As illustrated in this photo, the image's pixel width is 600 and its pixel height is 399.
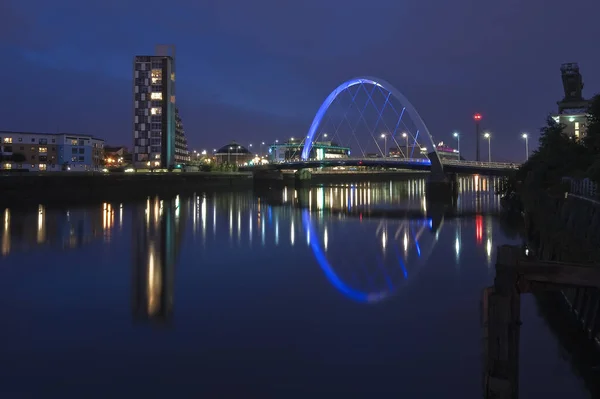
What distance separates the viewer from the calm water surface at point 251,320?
28.1ft

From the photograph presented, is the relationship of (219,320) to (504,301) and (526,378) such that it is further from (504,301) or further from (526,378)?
(504,301)

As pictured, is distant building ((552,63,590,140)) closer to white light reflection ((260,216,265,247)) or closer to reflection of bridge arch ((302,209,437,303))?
white light reflection ((260,216,265,247))

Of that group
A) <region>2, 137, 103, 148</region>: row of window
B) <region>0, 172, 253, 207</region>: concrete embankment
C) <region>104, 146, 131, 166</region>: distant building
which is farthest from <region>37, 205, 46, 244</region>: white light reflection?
<region>104, 146, 131, 166</region>: distant building

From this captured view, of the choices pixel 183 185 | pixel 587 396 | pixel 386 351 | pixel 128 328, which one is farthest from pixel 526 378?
pixel 183 185

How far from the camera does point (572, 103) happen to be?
207 feet

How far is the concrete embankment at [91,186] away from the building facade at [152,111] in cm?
1533

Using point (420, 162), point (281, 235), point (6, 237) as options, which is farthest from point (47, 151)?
point (281, 235)

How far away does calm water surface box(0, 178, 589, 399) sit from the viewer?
8.57 metres

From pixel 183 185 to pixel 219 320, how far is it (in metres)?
61.4

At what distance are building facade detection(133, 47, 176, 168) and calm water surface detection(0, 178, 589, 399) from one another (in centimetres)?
6558

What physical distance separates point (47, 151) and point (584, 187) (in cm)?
7548

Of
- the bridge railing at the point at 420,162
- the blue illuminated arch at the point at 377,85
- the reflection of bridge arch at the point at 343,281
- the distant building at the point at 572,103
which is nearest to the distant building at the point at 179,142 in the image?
the blue illuminated arch at the point at 377,85

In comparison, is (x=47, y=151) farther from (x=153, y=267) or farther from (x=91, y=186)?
(x=153, y=267)

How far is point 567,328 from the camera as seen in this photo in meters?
10.9
